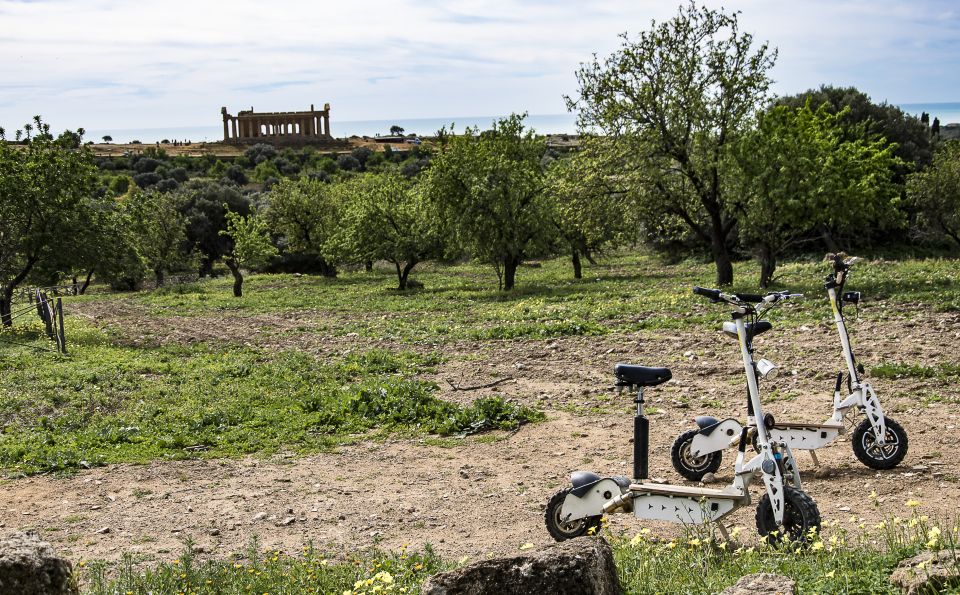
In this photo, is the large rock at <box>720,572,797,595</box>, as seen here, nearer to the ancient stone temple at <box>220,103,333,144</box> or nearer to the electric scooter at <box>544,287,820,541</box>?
the electric scooter at <box>544,287,820,541</box>

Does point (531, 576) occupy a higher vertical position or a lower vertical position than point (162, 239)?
lower

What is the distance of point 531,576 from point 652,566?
151 centimetres

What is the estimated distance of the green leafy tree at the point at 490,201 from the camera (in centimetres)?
3462

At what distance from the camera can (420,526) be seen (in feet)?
27.9

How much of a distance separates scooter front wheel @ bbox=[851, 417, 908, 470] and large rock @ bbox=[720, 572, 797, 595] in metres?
4.37

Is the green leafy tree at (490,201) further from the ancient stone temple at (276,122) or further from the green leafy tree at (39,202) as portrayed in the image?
the ancient stone temple at (276,122)

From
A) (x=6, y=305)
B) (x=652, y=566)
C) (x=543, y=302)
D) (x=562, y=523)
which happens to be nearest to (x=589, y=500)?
(x=562, y=523)

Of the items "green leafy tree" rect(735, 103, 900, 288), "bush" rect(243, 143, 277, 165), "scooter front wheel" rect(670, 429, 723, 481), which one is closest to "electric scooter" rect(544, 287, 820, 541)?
"scooter front wheel" rect(670, 429, 723, 481)

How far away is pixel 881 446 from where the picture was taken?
8672 mm

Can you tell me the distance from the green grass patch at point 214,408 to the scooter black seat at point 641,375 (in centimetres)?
515

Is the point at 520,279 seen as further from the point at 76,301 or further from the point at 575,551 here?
the point at 575,551

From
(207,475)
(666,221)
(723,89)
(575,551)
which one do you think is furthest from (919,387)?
(666,221)

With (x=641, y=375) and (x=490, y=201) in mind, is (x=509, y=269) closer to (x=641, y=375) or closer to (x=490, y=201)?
(x=490, y=201)

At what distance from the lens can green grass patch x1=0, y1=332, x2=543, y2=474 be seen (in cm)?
1194
